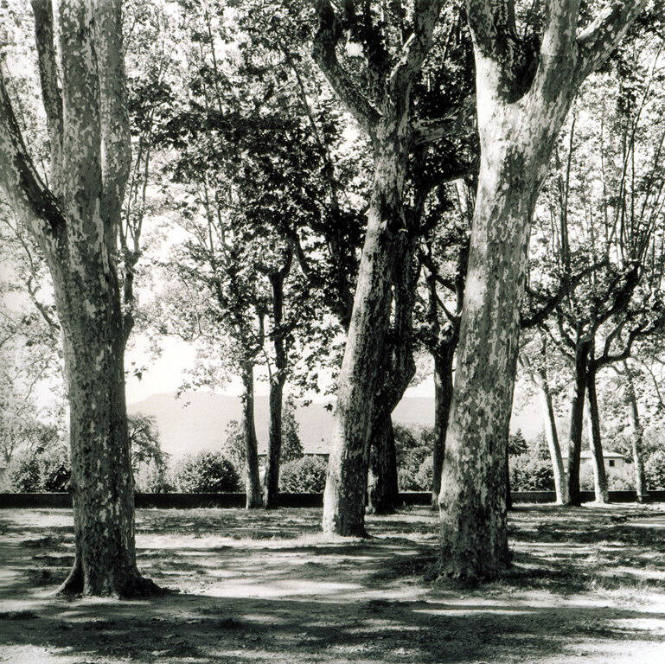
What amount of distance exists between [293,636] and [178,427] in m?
92.2

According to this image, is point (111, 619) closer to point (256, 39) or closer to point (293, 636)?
point (293, 636)

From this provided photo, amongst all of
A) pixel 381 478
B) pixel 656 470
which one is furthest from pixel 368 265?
pixel 656 470

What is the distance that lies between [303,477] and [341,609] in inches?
1142

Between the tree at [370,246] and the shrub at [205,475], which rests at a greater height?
the tree at [370,246]

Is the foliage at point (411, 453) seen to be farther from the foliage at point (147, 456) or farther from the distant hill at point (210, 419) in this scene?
the distant hill at point (210, 419)

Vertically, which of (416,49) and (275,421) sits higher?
(416,49)

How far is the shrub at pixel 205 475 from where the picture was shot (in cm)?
3347

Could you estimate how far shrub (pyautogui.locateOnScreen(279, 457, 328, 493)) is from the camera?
35594 millimetres

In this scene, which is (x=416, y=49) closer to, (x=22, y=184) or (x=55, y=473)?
(x=22, y=184)

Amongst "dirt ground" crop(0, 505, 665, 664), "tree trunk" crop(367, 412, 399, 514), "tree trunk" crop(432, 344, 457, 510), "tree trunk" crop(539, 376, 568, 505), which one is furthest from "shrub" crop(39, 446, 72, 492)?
"tree trunk" crop(539, 376, 568, 505)

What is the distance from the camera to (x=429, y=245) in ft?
78.1

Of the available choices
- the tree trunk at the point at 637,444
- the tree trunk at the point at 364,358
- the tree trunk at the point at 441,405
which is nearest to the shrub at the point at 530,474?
the tree trunk at the point at 637,444

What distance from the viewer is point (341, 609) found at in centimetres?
714

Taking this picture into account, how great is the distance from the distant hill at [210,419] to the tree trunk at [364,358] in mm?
62505
